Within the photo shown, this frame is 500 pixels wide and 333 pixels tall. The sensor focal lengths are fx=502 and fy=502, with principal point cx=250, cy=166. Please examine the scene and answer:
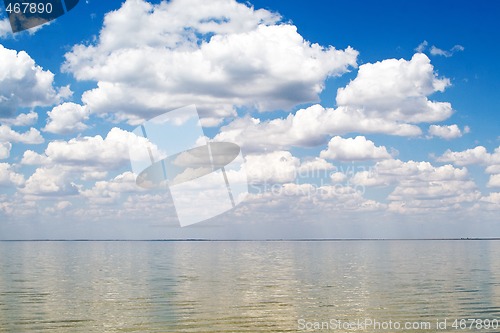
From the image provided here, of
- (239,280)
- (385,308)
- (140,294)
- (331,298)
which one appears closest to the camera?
(385,308)

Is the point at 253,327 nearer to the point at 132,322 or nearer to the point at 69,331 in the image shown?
the point at 132,322

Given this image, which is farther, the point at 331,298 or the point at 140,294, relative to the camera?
the point at 140,294

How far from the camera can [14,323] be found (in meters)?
35.6

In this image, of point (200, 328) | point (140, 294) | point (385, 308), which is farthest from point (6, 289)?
point (385, 308)

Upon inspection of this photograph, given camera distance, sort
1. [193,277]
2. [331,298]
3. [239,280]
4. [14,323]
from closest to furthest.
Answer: [14,323], [331,298], [239,280], [193,277]

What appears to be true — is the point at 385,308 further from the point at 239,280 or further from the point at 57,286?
the point at 57,286

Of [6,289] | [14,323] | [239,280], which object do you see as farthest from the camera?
[239,280]

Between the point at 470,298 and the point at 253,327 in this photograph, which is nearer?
the point at 253,327

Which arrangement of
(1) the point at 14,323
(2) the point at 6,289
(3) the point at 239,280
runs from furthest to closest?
1. (3) the point at 239,280
2. (2) the point at 6,289
3. (1) the point at 14,323

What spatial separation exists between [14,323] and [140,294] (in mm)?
17163

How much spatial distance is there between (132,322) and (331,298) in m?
20.4

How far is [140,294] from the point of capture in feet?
170

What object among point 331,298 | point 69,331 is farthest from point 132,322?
point 331,298

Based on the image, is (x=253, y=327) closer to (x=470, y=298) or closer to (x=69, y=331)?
(x=69, y=331)
